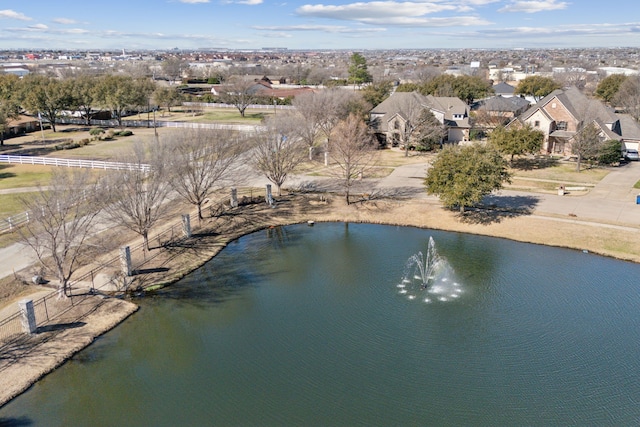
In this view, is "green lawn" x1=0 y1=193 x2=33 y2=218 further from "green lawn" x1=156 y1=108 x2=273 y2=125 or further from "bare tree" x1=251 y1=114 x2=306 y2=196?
"green lawn" x1=156 y1=108 x2=273 y2=125

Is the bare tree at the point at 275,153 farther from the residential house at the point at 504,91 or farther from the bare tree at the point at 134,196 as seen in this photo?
the residential house at the point at 504,91

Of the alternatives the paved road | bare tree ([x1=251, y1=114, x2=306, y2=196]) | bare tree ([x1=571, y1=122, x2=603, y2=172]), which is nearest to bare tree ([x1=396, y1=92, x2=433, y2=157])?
the paved road

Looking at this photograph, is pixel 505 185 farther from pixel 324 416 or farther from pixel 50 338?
pixel 50 338

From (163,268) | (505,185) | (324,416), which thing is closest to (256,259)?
(163,268)

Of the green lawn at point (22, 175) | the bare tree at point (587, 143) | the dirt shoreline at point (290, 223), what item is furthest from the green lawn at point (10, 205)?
the bare tree at point (587, 143)

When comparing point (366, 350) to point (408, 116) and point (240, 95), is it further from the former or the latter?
point (240, 95)

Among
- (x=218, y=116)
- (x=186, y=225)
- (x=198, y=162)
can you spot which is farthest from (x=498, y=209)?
(x=218, y=116)
